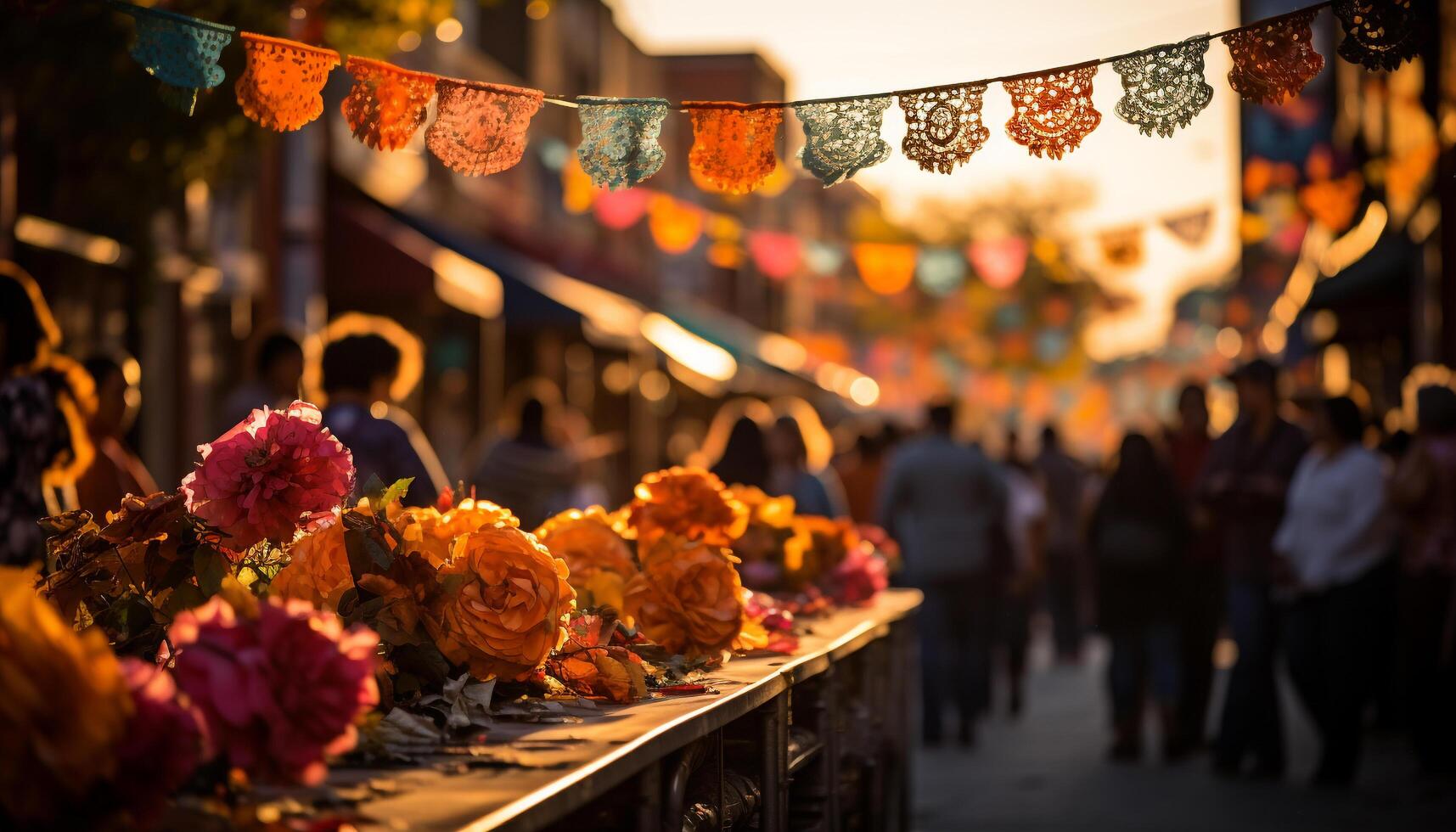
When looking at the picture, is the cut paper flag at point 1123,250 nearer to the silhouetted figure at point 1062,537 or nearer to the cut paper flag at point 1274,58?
the silhouetted figure at point 1062,537

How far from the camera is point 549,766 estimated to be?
2.68 m

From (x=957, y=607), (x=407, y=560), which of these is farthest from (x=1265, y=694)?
(x=407, y=560)

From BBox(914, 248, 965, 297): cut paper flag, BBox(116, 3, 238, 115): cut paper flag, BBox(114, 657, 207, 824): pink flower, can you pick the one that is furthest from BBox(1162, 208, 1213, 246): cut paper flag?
BBox(114, 657, 207, 824): pink flower

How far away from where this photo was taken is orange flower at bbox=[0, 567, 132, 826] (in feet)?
6.56

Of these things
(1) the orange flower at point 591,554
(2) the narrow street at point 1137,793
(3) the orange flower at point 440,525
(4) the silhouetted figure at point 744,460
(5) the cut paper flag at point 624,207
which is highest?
(5) the cut paper flag at point 624,207

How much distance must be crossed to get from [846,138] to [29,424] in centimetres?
254

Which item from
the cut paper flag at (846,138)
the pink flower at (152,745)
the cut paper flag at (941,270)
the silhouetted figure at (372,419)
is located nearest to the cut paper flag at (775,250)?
the cut paper flag at (941,270)

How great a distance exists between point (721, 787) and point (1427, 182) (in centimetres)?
1485

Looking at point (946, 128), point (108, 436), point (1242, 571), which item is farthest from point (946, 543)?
point (946, 128)

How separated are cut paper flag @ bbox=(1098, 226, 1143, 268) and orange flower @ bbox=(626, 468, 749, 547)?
11704 millimetres

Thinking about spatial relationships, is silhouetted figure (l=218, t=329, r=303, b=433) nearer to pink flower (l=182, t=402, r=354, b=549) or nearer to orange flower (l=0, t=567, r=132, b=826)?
pink flower (l=182, t=402, r=354, b=549)

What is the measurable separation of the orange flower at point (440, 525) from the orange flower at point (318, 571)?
111mm

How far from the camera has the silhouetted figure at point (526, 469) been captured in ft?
32.4

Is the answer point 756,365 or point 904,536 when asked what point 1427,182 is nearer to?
point 904,536
